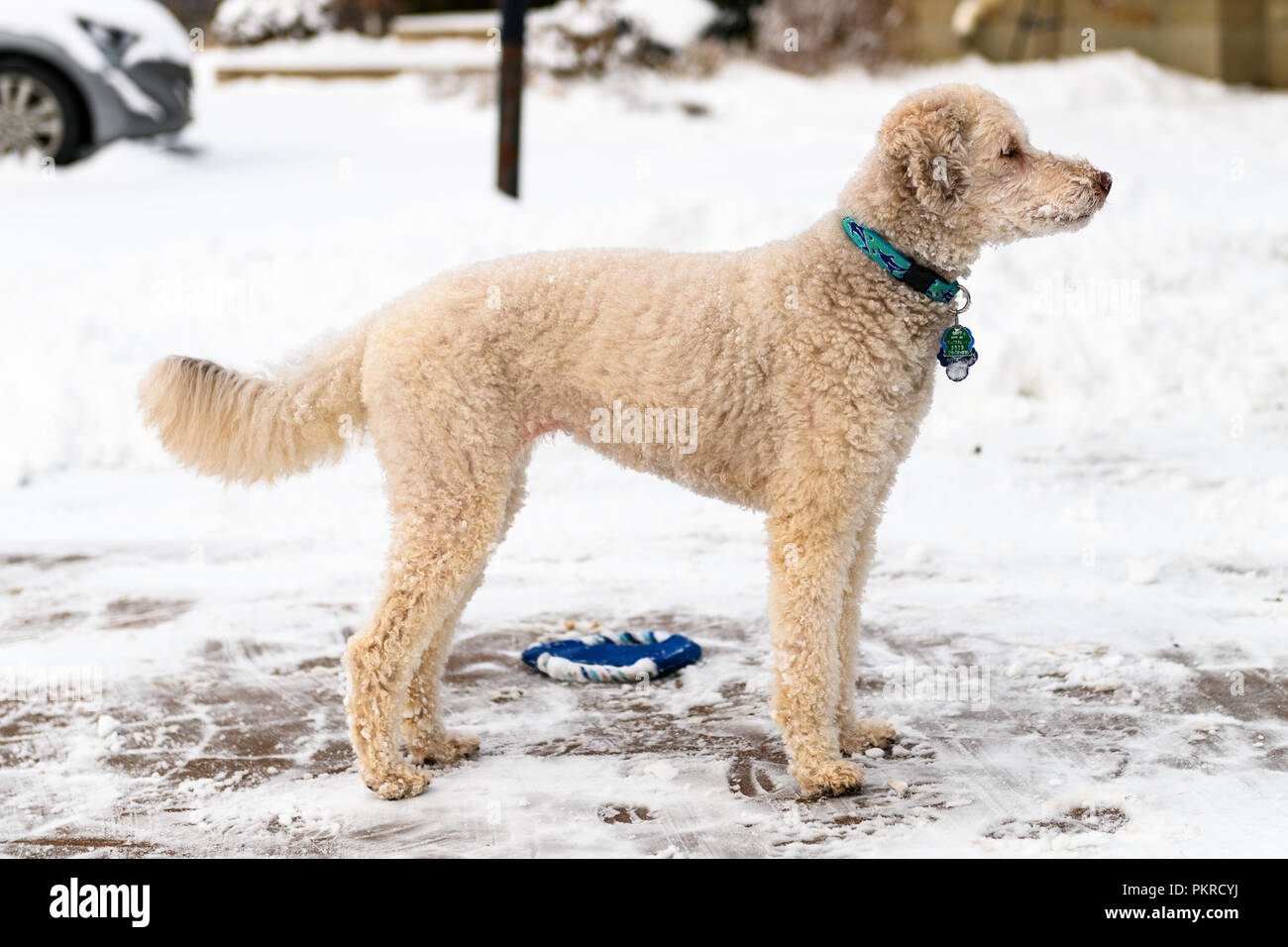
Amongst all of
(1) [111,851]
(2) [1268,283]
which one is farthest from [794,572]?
(2) [1268,283]

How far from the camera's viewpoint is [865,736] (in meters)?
4.30

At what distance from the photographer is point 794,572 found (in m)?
3.95

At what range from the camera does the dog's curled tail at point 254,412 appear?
4023mm

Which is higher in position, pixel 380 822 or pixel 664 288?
pixel 664 288

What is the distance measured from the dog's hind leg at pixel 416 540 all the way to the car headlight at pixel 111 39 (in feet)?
24.4

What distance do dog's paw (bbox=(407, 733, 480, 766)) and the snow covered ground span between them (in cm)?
5

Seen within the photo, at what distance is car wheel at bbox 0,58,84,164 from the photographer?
32.2ft

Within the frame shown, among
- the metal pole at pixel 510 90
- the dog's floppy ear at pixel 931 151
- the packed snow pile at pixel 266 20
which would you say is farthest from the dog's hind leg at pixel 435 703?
the packed snow pile at pixel 266 20

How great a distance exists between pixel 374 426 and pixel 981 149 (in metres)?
1.86

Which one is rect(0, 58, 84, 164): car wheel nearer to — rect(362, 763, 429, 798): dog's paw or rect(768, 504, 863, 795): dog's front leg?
rect(362, 763, 429, 798): dog's paw

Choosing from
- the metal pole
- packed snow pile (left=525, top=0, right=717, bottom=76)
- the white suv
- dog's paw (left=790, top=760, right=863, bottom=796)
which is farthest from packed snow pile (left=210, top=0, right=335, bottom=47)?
dog's paw (left=790, top=760, right=863, bottom=796)

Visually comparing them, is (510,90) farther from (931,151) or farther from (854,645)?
(854,645)

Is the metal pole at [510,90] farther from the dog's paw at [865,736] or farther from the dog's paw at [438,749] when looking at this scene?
the dog's paw at [865,736]

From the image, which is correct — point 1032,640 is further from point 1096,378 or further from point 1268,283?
point 1268,283
